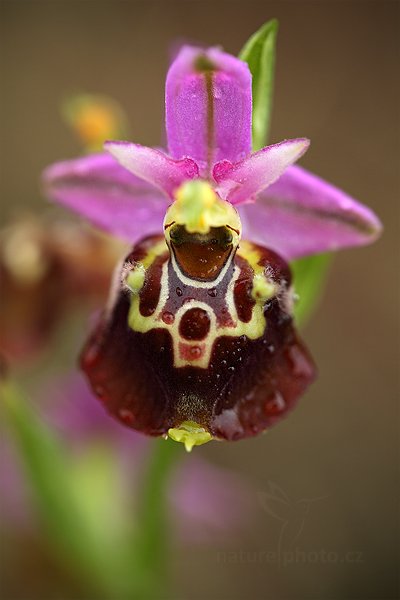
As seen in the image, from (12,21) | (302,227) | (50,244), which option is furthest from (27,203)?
(302,227)

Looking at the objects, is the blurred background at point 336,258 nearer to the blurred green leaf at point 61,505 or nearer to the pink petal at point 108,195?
the blurred green leaf at point 61,505

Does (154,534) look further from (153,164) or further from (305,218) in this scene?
(153,164)

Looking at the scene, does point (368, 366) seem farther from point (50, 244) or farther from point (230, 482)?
point (50, 244)

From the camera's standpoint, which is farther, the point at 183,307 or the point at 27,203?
the point at 27,203

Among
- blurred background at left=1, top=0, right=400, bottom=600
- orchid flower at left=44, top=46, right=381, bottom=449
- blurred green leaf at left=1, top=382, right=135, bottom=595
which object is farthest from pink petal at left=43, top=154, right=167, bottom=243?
blurred background at left=1, top=0, right=400, bottom=600

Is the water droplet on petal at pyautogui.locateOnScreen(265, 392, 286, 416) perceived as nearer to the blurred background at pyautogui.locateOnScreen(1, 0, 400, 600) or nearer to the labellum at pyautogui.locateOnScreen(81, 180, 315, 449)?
the labellum at pyautogui.locateOnScreen(81, 180, 315, 449)
